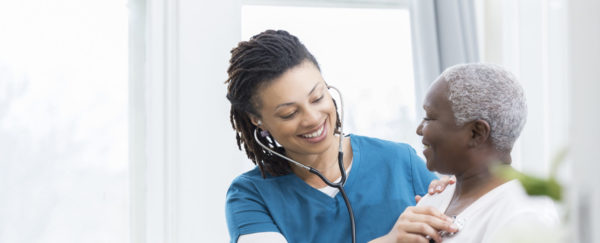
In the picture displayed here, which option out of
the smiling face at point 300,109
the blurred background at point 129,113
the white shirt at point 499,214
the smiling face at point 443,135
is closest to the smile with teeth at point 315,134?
the smiling face at point 300,109

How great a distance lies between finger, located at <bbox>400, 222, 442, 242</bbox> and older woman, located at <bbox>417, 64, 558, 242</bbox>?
1.2 inches

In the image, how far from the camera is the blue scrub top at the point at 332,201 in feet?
4.92

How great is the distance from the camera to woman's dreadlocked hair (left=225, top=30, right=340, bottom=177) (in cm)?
149

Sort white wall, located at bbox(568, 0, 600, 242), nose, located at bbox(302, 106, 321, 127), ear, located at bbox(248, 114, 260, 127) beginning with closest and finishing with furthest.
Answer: white wall, located at bbox(568, 0, 600, 242), nose, located at bbox(302, 106, 321, 127), ear, located at bbox(248, 114, 260, 127)

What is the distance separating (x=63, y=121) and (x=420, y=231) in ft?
5.69

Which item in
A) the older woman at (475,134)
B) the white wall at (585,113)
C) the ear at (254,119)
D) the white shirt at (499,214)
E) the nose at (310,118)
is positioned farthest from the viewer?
the ear at (254,119)

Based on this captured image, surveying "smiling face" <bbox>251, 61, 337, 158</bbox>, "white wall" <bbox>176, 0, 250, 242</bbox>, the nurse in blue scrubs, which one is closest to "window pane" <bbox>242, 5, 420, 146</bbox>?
"white wall" <bbox>176, 0, 250, 242</bbox>

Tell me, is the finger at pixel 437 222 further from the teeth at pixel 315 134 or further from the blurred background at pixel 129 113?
the blurred background at pixel 129 113

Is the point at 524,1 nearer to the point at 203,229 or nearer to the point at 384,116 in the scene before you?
the point at 384,116

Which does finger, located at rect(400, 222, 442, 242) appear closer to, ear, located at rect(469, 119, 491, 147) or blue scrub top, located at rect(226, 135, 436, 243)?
ear, located at rect(469, 119, 491, 147)

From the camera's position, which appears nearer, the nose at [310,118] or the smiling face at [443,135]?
the smiling face at [443,135]

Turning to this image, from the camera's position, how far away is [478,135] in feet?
3.66

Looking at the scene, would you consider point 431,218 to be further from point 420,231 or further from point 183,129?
point 183,129

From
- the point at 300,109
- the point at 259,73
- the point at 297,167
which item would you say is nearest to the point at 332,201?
the point at 297,167
